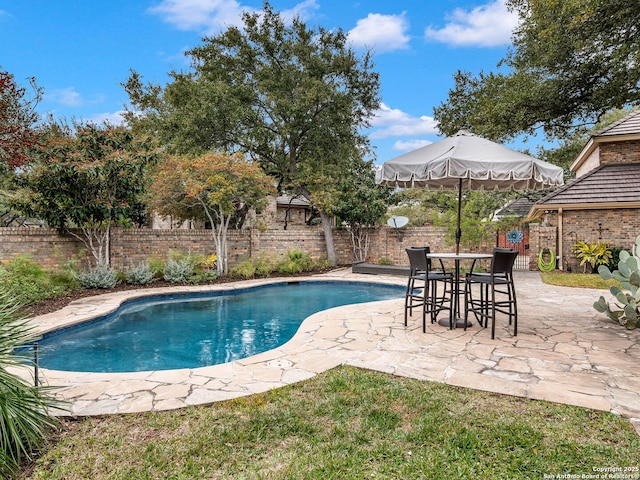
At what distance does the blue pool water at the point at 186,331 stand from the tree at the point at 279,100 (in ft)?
19.4

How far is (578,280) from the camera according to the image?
10695mm

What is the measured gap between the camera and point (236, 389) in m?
3.66

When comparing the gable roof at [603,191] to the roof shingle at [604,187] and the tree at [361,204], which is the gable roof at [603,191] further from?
the tree at [361,204]

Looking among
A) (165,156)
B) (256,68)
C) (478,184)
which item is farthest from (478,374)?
(256,68)

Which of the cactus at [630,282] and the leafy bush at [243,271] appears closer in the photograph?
the cactus at [630,282]

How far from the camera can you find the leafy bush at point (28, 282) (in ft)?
24.9

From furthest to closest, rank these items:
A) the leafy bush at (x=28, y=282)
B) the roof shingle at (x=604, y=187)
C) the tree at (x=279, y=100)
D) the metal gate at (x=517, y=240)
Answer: the metal gate at (x=517, y=240), the tree at (x=279, y=100), the roof shingle at (x=604, y=187), the leafy bush at (x=28, y=282)

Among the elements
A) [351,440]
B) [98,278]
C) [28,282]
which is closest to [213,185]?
[98,278]

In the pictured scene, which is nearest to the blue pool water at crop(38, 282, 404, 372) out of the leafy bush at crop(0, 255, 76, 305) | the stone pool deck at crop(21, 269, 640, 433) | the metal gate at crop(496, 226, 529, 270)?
the stone pool deck at crop(21, 269, 640, 433)

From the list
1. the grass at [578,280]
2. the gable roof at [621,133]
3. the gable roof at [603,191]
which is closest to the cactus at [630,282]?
the grass at [578,280]

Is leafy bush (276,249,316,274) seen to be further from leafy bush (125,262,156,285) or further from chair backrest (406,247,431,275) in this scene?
chair backrest (406,247,431,275)

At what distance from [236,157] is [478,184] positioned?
7.64 meters

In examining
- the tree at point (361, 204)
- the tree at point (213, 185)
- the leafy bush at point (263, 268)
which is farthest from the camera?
the tree at point (361, 204)

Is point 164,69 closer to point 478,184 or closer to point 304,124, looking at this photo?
point 304,124
